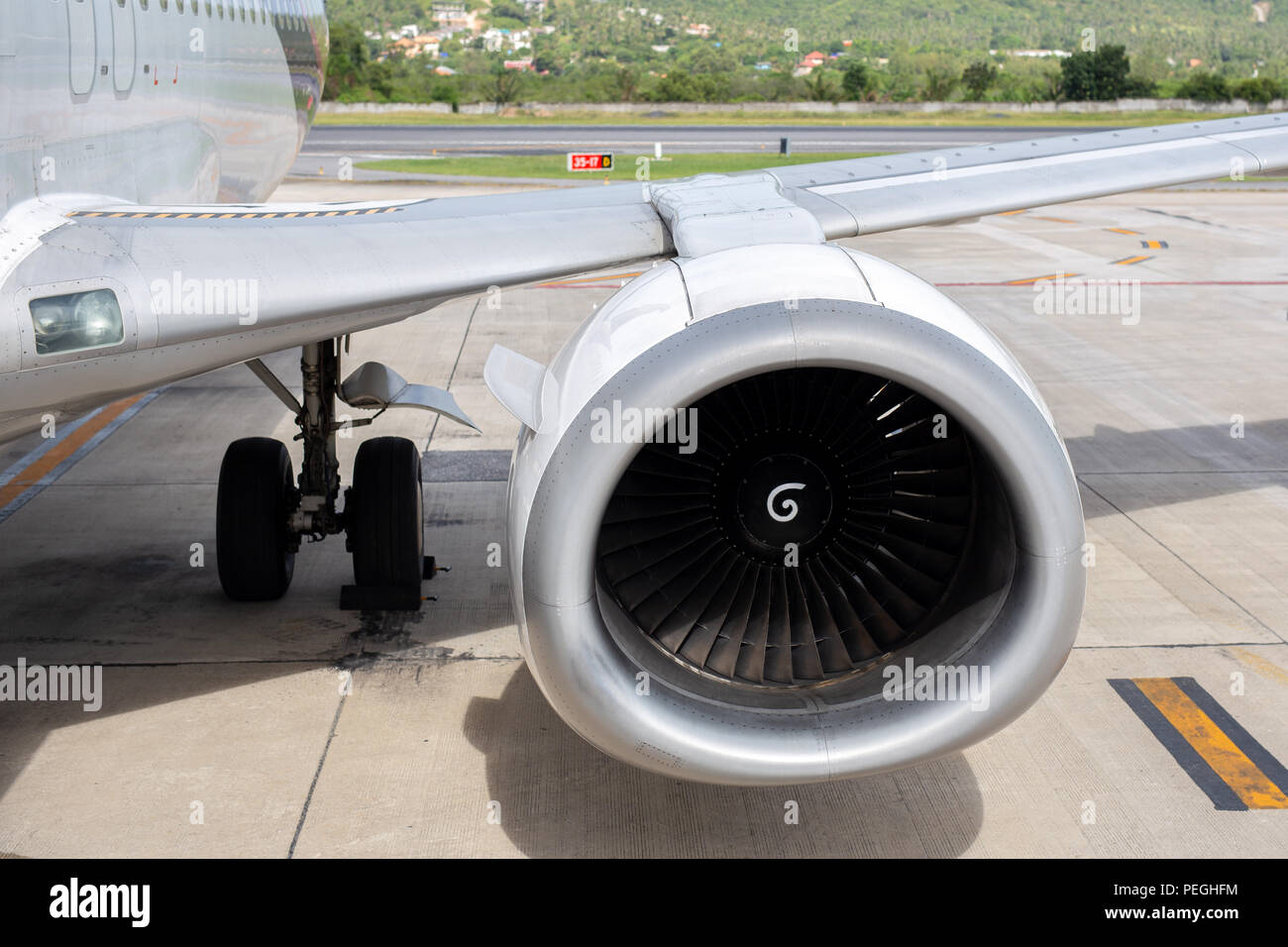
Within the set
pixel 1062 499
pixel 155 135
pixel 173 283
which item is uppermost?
pixel 155 135

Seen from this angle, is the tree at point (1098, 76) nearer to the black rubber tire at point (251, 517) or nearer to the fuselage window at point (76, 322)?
the black rubber tire at point (251, 517)

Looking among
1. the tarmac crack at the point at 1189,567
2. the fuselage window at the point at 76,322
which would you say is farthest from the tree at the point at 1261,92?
the fuselage window at the point at 76,322

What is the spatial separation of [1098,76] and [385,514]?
61.6 metres

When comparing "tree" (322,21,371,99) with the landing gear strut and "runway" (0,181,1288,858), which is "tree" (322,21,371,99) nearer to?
"runway" (0,181,1288,858)

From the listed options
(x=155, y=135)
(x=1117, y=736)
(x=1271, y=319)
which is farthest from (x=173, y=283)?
(x=1271, y=319)

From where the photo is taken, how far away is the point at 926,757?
4.20 meters

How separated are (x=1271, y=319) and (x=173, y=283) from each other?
1403 cm

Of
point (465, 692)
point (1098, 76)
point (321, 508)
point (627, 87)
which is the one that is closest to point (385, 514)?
point (321, 508)

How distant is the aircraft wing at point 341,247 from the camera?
457cm

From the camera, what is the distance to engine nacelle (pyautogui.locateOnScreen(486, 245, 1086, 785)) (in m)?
4.02

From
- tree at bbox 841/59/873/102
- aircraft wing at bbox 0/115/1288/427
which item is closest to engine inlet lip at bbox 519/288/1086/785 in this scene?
aircraft wing at bbox 0/115/1288/427

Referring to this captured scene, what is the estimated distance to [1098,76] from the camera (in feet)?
200

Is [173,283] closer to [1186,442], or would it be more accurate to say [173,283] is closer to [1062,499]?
[1062,499]

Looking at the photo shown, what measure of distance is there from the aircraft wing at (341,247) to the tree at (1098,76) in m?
58.7
